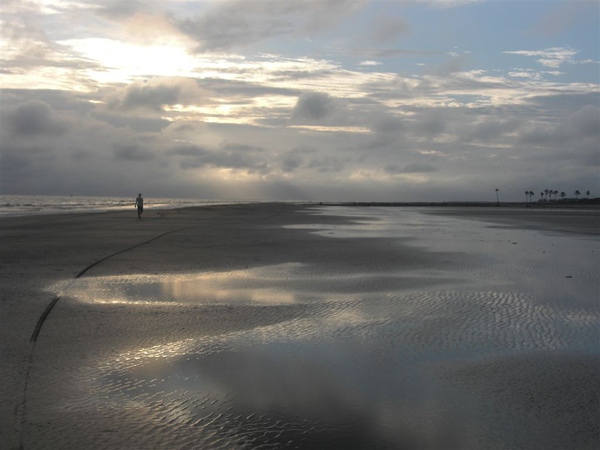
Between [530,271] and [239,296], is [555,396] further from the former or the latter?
[530,271]

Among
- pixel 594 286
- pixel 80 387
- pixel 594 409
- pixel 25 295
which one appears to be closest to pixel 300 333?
pixel 80 387

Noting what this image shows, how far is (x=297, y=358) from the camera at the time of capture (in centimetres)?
747

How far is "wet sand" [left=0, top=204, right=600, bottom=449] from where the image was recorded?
17.1 feet

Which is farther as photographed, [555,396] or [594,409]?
[555,396]

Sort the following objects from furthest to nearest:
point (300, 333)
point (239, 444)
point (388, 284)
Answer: point (388, 284), point (300, 333), point (239, 444)

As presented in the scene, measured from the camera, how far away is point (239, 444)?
16.1 feet

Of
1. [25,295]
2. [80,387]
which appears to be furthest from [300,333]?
[25,295]

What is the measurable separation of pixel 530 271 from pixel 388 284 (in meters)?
5.36

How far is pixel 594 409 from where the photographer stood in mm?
5742

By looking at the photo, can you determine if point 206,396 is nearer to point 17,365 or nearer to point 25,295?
point 17,365

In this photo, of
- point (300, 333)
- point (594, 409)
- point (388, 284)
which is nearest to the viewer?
point (594, 409)

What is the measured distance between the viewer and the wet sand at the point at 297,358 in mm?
5211

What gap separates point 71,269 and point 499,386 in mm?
12557

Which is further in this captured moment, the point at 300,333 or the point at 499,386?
the point at 300,333
